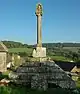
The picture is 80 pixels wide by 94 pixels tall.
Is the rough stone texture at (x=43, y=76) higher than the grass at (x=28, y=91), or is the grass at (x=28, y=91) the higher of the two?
the rough stone texture at (x=43, y=76)

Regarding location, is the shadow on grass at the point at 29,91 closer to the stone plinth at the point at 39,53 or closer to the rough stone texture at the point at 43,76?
the rough stone texture at the point at 43,76

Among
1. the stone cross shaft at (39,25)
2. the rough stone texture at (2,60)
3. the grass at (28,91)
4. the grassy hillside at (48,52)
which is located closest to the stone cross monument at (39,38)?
the stone cross shaft at (39,25)

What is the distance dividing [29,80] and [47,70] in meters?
1.41

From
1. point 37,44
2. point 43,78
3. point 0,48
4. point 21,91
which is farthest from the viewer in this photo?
point 0,48

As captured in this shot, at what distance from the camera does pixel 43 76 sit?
18.0m

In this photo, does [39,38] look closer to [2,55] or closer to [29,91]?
[29,91]

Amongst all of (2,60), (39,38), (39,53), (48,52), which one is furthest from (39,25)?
(48,52)

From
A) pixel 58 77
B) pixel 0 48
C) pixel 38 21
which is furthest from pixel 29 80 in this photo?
pixel 0 48

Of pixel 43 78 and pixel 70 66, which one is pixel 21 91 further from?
pixel 70 66

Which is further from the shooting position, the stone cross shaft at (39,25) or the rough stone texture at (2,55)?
the rough stone texture at (2,55)

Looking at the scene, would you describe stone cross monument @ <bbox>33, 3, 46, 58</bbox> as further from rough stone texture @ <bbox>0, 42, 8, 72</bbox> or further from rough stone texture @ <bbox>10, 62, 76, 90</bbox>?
rough stone texture @ <bbox>0, 42, 8, 72</bbox>

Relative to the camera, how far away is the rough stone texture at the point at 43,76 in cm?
1789

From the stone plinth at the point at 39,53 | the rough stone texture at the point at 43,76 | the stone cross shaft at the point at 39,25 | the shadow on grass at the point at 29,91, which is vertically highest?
the stone cross shaft at the point at 39,25

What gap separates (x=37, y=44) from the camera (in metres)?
19.2
